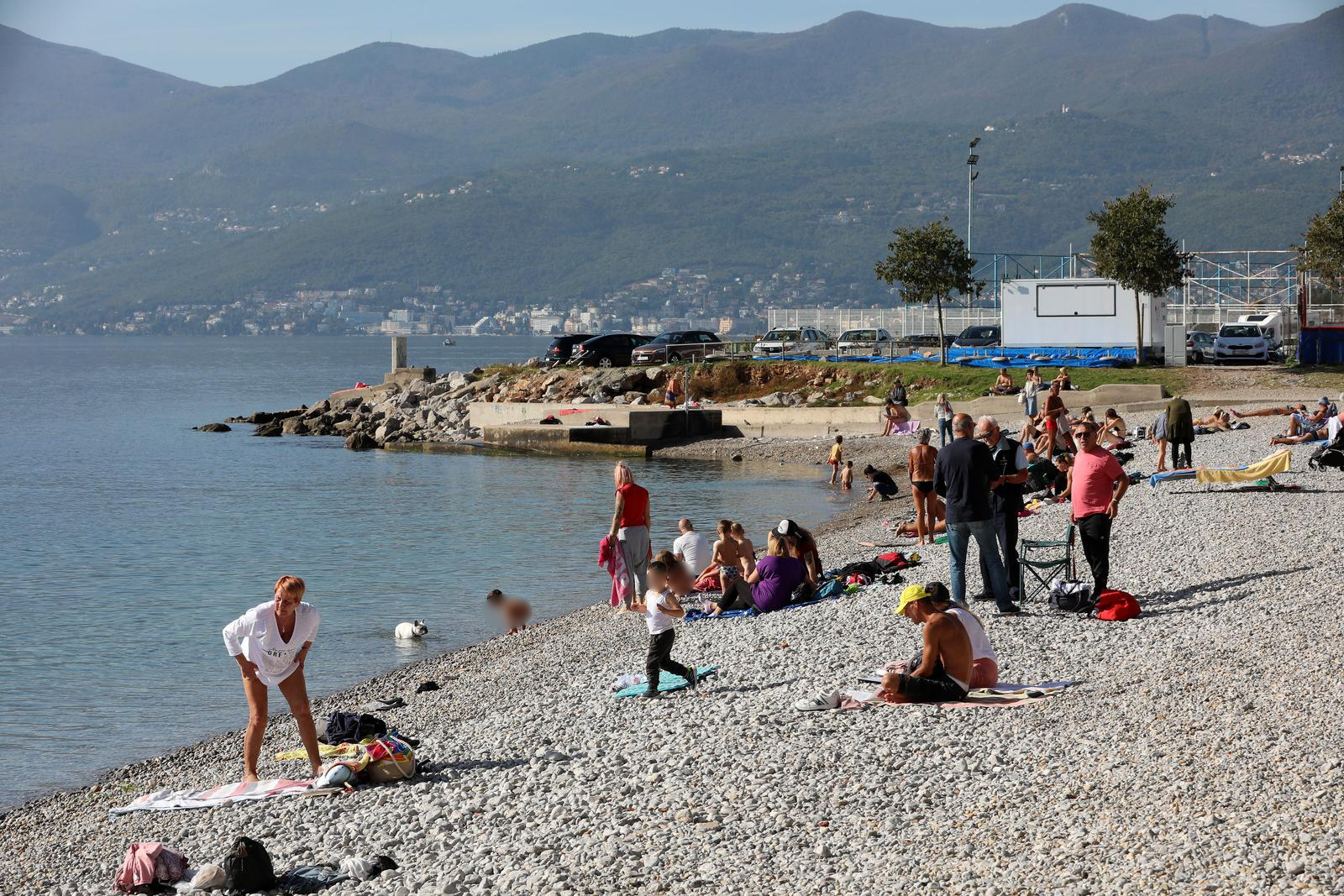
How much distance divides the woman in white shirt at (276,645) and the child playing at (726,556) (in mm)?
7084

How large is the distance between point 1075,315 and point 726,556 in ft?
90.3

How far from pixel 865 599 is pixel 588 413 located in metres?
28.9

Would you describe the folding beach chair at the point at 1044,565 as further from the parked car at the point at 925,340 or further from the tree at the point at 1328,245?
the parked car at the point at 925,340

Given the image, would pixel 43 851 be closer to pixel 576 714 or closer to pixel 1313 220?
pixel 576 714

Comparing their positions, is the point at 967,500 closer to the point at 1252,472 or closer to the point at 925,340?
the point at 1252,472

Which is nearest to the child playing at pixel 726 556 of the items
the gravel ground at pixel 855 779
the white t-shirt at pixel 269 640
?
the gravel ground at pixel 855 779

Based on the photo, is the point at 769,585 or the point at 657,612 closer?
the point at 657,612

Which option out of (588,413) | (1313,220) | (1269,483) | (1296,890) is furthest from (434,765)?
(1313,220)

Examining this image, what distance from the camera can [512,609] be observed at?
18.0 m

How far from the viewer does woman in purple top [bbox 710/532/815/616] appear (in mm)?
14250

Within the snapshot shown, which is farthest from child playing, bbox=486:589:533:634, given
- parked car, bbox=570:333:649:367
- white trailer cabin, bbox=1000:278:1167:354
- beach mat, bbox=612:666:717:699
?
parked car, bbox=570:333:649:367

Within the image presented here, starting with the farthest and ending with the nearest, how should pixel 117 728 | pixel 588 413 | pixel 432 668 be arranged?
pixel 588 413, pixel 432 668, pixel 117 728

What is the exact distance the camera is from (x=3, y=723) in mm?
13664

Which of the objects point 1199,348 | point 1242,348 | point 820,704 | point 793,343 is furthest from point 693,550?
point 793,343
